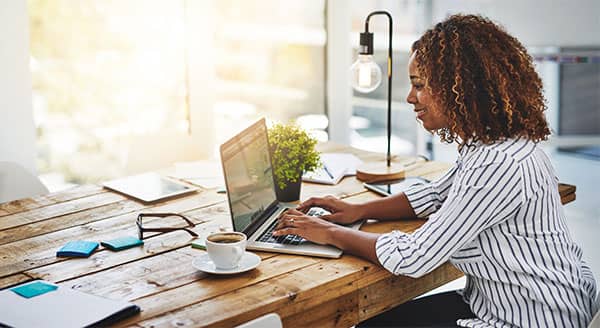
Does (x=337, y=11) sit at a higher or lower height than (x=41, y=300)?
higher

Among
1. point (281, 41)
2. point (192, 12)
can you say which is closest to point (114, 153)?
point (192, 12)

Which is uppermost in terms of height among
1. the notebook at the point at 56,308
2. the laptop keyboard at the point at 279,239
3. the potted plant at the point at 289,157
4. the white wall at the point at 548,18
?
the white wall at the point at 548,18

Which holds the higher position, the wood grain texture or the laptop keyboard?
the laptop keyboard

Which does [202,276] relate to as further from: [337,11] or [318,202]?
[337,11]

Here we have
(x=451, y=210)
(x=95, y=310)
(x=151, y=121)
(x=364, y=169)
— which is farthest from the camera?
(x=151, y=121)

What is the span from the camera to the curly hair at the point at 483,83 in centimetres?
167

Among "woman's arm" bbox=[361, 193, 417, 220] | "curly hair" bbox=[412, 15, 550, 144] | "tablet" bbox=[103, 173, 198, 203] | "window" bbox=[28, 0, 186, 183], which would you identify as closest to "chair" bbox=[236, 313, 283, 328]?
"curly hair" bbox=[412, 15, 550, 144]

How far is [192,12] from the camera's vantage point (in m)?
3.71

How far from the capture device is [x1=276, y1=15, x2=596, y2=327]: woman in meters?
1.62

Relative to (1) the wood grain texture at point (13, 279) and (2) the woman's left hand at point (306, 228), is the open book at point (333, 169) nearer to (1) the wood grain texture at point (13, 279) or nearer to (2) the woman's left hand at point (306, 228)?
(2) the woman's left hand at point (306, 228)

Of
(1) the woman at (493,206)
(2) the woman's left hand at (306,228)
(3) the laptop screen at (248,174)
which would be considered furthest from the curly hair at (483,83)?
(3) the laptop screen at (248,174)

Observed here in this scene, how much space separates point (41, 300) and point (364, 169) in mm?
1340

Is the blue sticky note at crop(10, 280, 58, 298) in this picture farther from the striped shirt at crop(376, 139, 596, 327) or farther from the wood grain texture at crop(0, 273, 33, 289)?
the striped shirt at crop(376, 139, 596, 327)

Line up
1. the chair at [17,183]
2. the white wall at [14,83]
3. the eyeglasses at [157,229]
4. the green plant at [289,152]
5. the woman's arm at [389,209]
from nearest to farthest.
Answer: the eyeglasses at [157,229] < the woman's arm at [389,209] < the green plant at [289,152] < the chair at [17,183] < the white wall at [14,83]
